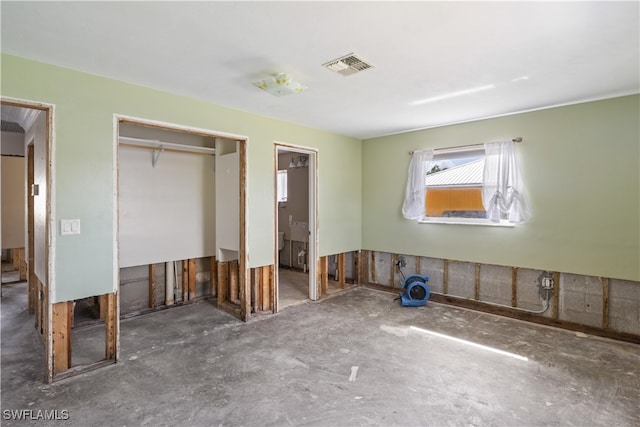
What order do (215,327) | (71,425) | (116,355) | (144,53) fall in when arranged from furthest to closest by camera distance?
(215,327) → (116,355) → (144,53) → (71,425)

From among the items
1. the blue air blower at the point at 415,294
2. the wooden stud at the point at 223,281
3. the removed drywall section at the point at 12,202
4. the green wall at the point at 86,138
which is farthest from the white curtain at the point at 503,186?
the removed drywall section at the point at 12,202

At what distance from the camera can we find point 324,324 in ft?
12.3

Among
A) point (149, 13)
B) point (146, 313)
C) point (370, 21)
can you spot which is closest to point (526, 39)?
point (370, 21)

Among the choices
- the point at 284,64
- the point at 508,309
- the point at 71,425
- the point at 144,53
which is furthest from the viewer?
the point at 508,309

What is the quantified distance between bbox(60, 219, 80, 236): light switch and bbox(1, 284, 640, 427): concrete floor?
1158 millimetres

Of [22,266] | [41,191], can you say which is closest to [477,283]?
[41,191]

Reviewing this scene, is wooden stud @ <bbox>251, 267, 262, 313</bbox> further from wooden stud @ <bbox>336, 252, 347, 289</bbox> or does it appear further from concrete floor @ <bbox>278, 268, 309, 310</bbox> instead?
wooden stud @ <bbox>336, 252, 347, 289</bbox>

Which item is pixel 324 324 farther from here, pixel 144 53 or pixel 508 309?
pixel 144 53

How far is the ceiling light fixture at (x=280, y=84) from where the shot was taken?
2607 mm

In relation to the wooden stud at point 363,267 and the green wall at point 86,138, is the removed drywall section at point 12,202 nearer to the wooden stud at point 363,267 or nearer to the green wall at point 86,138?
the green wall at point 86,138

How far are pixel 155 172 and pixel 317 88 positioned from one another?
2.39 m

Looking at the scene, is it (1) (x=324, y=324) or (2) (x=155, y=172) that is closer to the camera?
(1) (x=324, y=324)

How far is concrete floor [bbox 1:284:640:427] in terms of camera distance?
2139 millimetres

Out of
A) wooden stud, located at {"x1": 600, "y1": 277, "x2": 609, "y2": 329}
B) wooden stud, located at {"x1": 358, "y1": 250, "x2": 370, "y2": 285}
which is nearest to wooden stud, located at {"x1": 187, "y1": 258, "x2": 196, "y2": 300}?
wooden stud, located at {"x1": 358, "y1": 250, "x2": 370, "y2": 285}
